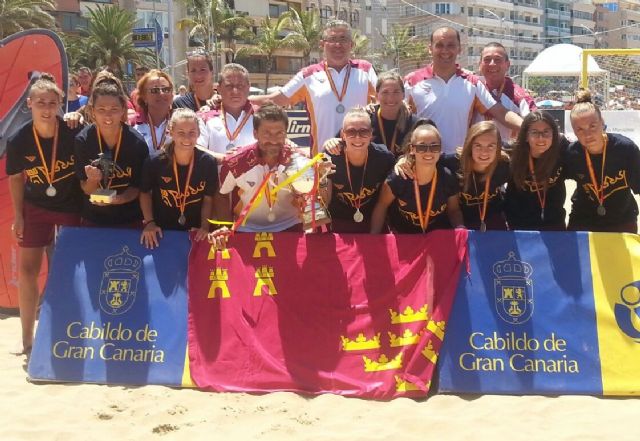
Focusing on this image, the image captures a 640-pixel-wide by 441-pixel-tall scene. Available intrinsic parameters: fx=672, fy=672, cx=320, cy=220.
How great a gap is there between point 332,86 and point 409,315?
7.78 ft

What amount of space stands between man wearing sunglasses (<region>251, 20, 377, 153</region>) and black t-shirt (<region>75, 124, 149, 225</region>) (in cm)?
→ 136

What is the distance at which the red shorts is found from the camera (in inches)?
205

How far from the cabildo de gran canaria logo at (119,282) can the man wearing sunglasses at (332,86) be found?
1.90 m

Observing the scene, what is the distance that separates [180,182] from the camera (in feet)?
15.9

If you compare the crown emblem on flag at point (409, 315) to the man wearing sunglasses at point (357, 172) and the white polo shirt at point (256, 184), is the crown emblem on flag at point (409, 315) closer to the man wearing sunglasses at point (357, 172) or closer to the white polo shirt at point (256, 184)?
the man wearing sunglasses at point (357, 172)

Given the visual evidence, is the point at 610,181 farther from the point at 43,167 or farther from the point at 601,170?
the point at 43,167

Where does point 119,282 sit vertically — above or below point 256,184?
below

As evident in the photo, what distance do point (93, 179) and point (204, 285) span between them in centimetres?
109

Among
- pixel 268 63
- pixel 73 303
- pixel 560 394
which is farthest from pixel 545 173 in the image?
pixel 268 63

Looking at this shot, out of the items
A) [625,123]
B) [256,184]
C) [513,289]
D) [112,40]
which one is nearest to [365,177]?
[256,184]

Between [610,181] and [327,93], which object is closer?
[610,181]

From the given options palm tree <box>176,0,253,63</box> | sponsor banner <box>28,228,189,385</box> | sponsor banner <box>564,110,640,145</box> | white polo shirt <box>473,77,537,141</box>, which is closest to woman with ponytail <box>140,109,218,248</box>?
sponsor banner <box>28,228,189,385</box>

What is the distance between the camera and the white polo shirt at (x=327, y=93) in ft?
19.6

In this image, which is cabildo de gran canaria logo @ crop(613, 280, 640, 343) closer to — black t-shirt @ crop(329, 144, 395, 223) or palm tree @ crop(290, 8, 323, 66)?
black t-shirt @ crop(329, 144, 395, 223)
